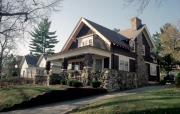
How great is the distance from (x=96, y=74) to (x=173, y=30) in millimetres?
28141

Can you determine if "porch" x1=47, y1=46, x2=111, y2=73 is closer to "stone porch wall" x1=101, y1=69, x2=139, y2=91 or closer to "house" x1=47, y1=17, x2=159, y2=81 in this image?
"house" x1=47, y1=17, x2=159, y2=81

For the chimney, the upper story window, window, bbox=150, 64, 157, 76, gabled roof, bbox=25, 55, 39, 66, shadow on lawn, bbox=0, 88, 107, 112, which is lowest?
shadow on lawn, bbox=0, 88, 107, 112

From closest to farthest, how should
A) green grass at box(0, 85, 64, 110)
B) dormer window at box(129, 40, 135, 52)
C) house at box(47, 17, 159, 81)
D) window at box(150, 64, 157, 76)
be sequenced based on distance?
green grass at box(0, 85, 64, 110) → house at box(47, 17, 159, 81) → dormer window at box(129, 40, 135, 52) → window at box(150, 64, 157, 76)

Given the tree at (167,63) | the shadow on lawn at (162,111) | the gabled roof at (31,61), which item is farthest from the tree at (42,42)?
the shadow on lawn at (162,111)

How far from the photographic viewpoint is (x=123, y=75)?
1041 inches

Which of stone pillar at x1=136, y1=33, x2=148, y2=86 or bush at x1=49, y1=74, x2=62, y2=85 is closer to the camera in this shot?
bush at x1=49, y1=74, x2=62, y2=85

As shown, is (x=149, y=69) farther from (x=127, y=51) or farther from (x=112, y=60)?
(x=112, y=60)

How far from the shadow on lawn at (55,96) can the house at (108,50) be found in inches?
237

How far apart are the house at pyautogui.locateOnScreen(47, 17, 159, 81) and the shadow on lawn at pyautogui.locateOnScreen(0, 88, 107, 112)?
19.7ft

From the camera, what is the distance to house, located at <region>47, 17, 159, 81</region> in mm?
28906

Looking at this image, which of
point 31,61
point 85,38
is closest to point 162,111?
point 85,38

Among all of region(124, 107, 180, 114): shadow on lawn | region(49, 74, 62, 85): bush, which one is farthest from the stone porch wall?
region(124, 107, 180, 114): shadow on lawn

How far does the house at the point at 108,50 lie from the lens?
94.8ft

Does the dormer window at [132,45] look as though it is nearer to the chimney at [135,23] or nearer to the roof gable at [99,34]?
the roof gable at [99,34]
